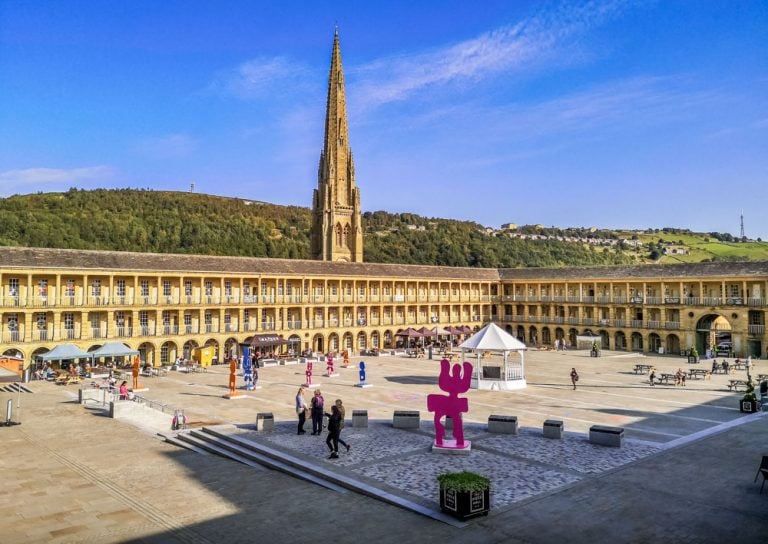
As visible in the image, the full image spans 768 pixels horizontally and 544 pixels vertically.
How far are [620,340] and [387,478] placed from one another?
51.5m

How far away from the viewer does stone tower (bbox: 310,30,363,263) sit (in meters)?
75.1

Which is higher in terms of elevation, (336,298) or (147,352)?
(336,298)

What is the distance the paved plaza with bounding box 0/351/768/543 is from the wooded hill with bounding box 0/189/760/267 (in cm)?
5749

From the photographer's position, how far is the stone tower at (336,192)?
7512 cm

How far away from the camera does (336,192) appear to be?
7594 centimetres

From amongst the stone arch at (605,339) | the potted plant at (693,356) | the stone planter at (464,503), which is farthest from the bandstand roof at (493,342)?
the stone arch at (605,339)

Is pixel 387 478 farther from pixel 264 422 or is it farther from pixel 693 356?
pixel 693 356

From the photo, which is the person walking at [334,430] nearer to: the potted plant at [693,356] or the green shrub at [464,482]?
the green shrub at [464,482]

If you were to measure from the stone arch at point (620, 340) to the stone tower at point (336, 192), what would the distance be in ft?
106

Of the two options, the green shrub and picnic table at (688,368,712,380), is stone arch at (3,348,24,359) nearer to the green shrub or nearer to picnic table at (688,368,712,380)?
the green shrub

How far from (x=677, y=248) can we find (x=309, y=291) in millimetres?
122275

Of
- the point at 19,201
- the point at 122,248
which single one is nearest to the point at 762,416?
the point at 122,248

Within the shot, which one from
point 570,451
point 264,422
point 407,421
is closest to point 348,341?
point 407,421

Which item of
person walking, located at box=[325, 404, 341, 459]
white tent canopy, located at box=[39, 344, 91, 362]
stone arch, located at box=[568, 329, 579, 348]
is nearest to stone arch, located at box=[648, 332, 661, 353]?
stone arch, located at box=[568, 329, 579, 348]
